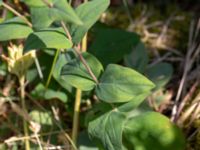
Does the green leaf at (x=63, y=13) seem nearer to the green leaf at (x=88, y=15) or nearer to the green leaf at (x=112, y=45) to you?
the green leaf at (x=88, y=15)

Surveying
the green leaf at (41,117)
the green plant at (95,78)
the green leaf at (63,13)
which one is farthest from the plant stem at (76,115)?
the green leaf at (63,13)

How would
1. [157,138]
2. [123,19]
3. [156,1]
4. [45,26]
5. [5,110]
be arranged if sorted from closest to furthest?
[45,26], [157,138], [5,110], [123,19], [156,1]

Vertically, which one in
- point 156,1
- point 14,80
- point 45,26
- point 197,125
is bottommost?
point 197,125

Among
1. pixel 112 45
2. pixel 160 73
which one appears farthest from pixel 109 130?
pixel 160 73

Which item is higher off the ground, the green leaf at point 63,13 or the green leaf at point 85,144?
the green leaf at point 63,13

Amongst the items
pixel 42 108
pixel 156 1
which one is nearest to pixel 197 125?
pixel 42 108

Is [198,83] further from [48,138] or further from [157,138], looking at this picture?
[48,138]
